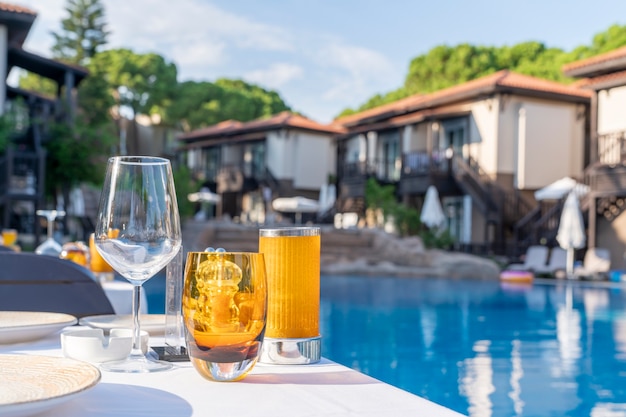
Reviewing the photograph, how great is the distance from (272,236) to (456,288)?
1328 cm

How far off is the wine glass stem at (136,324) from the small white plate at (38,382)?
0.18 m

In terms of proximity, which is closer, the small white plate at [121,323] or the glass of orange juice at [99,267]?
the small white plate at [121,323]

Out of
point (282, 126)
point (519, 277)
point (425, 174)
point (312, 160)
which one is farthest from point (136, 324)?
point (312, 160)

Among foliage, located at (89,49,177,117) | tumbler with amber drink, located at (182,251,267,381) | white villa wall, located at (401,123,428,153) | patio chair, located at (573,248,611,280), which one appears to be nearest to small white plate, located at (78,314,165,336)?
tumbler with amber drink, located at (182,251,267,381)

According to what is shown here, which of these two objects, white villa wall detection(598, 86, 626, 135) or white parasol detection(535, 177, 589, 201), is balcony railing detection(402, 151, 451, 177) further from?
white villa wall detection(598, 86, 626, 135)

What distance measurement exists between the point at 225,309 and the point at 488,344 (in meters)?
7.01

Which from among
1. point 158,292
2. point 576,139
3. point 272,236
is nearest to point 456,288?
point 158,292

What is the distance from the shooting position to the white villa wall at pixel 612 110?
18797 mm

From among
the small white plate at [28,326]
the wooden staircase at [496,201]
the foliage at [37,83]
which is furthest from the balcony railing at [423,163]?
the small white plate at [28,326]

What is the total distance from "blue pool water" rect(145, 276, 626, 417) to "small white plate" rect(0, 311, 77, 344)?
3.69 metres

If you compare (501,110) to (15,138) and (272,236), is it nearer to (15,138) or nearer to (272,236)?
(15,138)

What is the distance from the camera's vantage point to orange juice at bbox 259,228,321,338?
144cm

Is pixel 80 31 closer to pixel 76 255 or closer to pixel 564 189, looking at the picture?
pixel 564 189

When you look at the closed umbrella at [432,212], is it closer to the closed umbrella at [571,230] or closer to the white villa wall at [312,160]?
the closed umbrella at [571,230]
